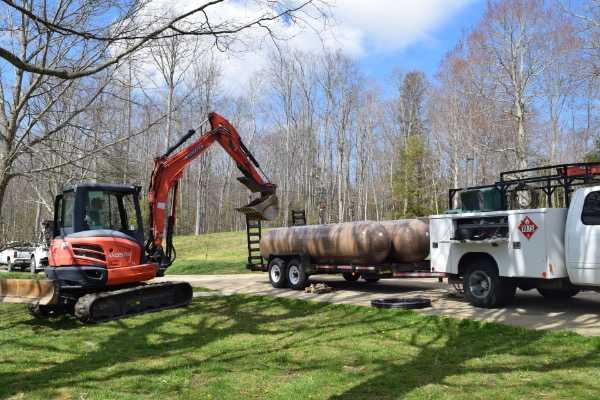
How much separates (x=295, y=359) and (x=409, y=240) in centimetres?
697

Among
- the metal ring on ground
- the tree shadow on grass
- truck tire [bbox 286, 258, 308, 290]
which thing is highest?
truck tire [bbox 286, 258, 308, 290]

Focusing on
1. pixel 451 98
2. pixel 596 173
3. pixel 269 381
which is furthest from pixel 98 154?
pixel 451 98

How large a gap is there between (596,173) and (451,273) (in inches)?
139

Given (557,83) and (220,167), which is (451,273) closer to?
(557,83)

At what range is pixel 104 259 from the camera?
11.1 m

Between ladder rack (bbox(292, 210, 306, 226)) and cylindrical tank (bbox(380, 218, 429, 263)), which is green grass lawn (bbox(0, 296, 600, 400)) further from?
ladder rack (bbox(292, 210, 306, 226))

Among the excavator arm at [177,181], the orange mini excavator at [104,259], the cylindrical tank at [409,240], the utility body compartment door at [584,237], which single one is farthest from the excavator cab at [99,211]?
the utility body compartment door at [584,237]

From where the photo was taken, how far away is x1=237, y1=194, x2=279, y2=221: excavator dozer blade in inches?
580

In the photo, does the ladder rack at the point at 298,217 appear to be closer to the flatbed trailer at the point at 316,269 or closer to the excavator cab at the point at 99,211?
the flatbed trailer at the point at 316,269

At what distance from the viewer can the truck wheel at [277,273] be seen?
1673cm

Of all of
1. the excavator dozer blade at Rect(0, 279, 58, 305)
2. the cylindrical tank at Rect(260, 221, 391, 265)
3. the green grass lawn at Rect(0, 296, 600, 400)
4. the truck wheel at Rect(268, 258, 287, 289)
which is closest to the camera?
the green grass lawn at Rect(0, 296, 600, 400)

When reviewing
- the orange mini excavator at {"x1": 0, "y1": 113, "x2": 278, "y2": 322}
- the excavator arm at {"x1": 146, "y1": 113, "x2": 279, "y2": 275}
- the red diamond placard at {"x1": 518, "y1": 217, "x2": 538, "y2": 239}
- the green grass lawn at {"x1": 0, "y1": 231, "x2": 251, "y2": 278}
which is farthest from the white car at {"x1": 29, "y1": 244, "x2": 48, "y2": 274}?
the red diamond placard at {"x1": 518, "y1": 217, "x2": 538, "y2": 239}

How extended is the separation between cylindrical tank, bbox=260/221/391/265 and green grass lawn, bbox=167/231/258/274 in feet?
28.6

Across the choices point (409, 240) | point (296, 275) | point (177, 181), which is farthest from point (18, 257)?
point (409, 240)
